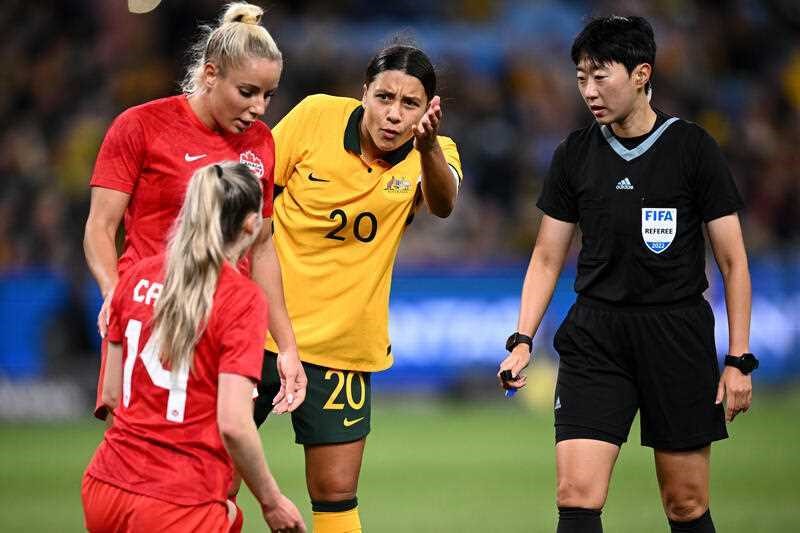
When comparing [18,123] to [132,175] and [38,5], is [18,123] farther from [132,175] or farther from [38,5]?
[132,175]

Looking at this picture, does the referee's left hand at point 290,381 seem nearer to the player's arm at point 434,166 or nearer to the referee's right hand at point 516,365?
the referee's right hand at point 516,365

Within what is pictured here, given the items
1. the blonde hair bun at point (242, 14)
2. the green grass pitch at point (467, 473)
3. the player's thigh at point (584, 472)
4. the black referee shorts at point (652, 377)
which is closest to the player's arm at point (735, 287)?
the black referee shorts at point (652, 377)

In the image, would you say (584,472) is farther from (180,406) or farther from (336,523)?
(180,406)

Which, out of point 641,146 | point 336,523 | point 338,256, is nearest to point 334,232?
point 338,256

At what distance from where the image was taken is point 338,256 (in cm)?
582

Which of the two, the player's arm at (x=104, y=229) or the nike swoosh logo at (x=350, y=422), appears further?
the nike swoosh logo at (x=350, y=422)

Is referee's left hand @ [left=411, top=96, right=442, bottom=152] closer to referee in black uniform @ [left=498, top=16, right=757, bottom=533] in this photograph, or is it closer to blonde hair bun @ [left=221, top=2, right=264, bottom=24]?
referee in black uniform @ [left=498, top=16, right=757, bottom=533]

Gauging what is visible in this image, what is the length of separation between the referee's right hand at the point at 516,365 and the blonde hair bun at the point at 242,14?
Answer: 1746mm

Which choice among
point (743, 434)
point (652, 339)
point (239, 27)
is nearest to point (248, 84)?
point (239, 27)

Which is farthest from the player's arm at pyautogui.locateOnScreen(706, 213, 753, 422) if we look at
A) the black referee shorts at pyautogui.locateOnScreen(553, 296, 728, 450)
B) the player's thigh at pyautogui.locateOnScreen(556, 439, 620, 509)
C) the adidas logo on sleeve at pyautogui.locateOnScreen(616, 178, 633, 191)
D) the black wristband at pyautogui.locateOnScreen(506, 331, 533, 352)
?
the black wristband at pyautogui.locateOnScreen(506, 331, 533, 352)

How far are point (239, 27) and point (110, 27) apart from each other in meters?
12.5

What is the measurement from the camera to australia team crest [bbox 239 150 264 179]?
5.29m

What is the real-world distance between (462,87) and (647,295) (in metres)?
11.8

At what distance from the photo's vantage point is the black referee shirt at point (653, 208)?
17.8ft
